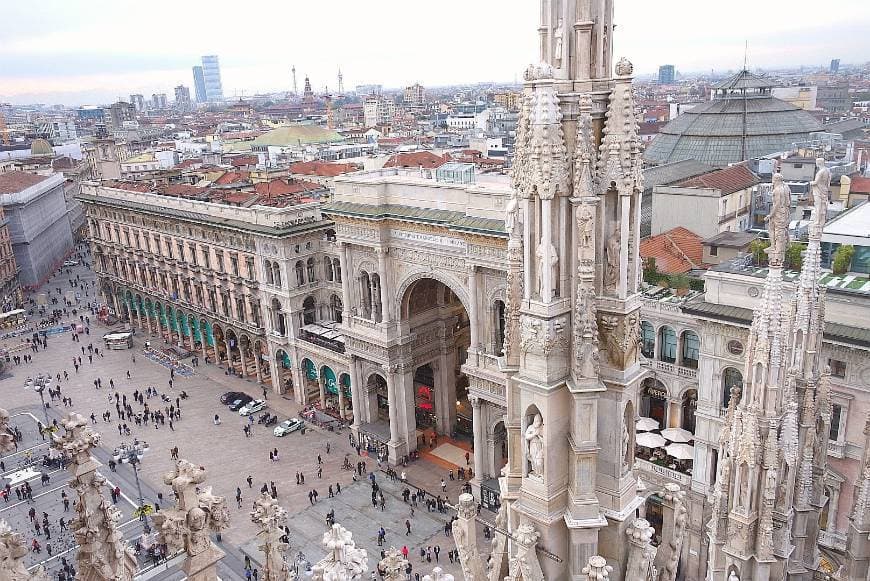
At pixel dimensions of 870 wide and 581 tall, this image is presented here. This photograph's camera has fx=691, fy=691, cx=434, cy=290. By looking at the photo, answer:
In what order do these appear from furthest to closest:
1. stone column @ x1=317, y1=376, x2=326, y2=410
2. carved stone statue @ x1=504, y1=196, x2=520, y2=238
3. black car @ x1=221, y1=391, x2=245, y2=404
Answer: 1. black car @ x1=221, y1=391, x2=245, y2=404
2. stone column @ x1=317, y1=376, x2=326, y2=410
3. carved stone statue @ x1=504, y1=196, x2=520, y2=238

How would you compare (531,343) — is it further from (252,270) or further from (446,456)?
(252,270)

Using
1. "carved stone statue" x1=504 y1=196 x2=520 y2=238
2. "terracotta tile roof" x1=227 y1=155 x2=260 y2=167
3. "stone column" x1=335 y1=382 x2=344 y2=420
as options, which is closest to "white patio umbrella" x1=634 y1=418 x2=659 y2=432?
"stone column" x1=335 y1=382 x2=344 y2=420

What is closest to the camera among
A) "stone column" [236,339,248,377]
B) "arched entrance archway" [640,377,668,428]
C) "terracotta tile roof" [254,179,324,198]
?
"arched entrance archway" [640,377,668,428]

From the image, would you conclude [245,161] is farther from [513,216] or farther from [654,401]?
[513,216]

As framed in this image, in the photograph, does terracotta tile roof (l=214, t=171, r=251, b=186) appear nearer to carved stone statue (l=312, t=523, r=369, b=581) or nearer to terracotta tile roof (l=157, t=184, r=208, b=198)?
terracotta tile roof (l=157, t=184, r=208, b=198)

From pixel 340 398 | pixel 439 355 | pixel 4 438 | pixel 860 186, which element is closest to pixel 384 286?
pixel 439 355

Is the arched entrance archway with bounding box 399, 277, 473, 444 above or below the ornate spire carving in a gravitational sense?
below

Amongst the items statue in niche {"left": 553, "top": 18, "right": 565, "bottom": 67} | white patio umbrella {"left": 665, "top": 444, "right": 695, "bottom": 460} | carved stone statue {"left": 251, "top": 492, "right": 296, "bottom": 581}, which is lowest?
white patio umbrella {"left": 665, "top": 444, "right": 695, "bottom": 460}

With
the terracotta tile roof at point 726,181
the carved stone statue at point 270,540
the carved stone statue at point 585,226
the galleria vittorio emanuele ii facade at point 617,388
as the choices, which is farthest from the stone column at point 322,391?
the carved stone statue at point 585,226
